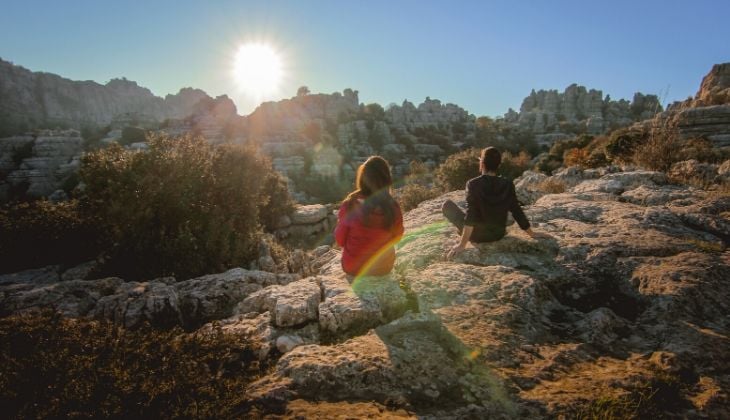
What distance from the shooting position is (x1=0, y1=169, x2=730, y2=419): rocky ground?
8.96 feet

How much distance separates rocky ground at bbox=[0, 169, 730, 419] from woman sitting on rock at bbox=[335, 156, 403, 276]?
10.7 inches

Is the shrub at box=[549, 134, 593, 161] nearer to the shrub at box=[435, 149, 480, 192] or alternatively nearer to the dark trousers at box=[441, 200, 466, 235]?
the shrub at box=[435, 149, 480, 192]

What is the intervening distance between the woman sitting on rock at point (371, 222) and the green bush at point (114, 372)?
180 centimetres

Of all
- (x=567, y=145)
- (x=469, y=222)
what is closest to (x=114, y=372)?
(x=469, y=222)

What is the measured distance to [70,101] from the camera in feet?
370

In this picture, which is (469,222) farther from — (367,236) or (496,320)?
(496,320)

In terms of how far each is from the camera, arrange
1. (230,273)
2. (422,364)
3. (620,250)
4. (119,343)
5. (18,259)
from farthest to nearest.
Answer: (18,259)
(230,273)
(620,250)
(119,343)
(422,364)

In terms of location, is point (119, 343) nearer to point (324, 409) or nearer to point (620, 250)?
point (324, 409)

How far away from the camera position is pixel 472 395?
2779mm

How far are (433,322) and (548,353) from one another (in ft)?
3.55

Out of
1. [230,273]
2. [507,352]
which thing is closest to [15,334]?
[230,273]

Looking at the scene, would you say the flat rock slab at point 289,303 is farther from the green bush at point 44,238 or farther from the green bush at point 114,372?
the green bush at point 44,238

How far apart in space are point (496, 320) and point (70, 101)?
148 meters

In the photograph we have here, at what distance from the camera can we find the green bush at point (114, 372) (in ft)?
8.51
